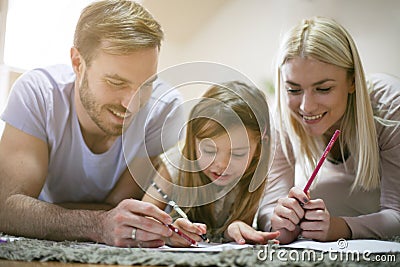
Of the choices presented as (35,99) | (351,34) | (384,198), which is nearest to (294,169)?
(384,198)

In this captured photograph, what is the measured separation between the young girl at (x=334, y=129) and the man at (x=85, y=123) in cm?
29

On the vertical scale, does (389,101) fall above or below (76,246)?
above

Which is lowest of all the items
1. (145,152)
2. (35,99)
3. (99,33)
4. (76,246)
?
(76,246)

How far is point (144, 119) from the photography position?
1.37 meters

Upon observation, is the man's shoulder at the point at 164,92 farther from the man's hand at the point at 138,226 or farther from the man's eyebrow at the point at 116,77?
the man's hand at the point at 138,226

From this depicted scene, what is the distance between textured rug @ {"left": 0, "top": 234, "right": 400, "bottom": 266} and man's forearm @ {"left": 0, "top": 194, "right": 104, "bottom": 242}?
0.13 metres

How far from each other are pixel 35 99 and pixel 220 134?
0.46 meters

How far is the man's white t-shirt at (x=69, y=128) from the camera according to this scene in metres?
1.36

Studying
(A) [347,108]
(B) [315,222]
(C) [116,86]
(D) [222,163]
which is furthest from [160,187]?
(A) [347,108]

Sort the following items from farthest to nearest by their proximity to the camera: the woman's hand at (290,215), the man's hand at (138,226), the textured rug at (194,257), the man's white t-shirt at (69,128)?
the man's white t-shirt at (69,128) < the woman's hand at (290,215) < the man's hand at (138,226) < the textured rug at (194,257)

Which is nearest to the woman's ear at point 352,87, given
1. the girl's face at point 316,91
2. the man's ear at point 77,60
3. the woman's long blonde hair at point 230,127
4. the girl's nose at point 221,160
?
the girl's face at point 316,91

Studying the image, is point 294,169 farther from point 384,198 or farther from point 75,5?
point 75,5

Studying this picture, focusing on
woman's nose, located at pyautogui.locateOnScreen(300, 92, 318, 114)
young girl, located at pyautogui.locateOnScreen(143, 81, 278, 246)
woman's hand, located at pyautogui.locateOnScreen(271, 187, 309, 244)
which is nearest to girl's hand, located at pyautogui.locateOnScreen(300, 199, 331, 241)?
woman's hand, located at pyautogui.locateOnScreen(271, 187, 309, 244)

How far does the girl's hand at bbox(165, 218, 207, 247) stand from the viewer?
1.17m
